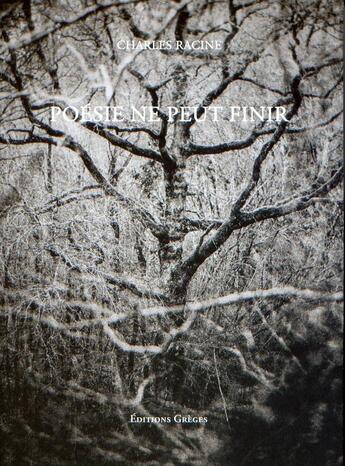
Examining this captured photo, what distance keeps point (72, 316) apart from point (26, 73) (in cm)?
120

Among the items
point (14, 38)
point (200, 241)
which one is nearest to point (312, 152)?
point (200, 241)

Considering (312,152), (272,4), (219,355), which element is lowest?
(219,355)

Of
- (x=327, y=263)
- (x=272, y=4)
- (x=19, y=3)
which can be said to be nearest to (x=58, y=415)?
(x=327, y=263)

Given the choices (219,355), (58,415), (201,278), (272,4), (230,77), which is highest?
(272,4)

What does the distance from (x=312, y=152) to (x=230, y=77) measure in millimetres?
529

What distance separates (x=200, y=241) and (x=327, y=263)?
0.62 m

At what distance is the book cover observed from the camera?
1750 mm

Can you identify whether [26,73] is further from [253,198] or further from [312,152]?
[312,152]

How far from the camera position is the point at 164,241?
180cm

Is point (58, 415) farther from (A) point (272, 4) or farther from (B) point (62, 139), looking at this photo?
(A) point (272, 4)

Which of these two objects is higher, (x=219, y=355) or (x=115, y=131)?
(x=115, y=131)

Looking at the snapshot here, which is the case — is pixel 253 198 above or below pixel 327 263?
above

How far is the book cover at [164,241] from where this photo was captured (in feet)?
5.74

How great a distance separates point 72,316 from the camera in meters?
1.81
